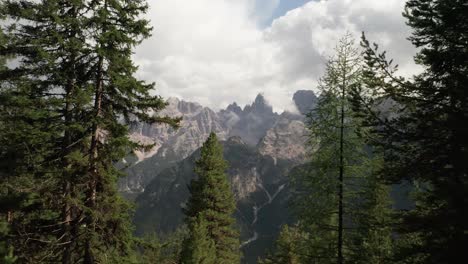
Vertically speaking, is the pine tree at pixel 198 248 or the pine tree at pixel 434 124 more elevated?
the pine tree at pixel 434 124

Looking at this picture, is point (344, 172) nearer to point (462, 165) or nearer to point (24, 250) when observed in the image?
point (462, 165)

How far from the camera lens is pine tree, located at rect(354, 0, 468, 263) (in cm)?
843

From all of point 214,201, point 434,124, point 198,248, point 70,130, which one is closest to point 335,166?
point 434,124

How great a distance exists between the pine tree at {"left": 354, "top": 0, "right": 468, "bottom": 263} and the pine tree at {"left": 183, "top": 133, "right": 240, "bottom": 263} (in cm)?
1982

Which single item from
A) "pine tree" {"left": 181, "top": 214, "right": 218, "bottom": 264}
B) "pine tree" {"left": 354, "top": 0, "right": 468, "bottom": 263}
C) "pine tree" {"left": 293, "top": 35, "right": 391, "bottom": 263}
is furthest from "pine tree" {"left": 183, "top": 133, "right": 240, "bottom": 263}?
"pine tree" {"left": 354, "top": 0, "right": 468, "bottom": 263}

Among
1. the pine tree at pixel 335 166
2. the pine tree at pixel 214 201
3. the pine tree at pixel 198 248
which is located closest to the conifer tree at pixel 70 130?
the pine tree at pixel 335 166

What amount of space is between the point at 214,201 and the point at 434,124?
22136 millimetres

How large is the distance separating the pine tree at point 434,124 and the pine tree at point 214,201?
19815 millimetres

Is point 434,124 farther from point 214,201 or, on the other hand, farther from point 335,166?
point 214,201

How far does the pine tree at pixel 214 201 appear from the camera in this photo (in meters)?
29.3

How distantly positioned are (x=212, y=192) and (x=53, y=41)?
18.5 m

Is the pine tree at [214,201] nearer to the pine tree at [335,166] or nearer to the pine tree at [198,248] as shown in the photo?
the pine tree at [198,248]

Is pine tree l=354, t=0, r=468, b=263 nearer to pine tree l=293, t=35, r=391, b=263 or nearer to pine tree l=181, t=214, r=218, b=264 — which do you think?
pine tree l=293, t=35, r=391, b=263

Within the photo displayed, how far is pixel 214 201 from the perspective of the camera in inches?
1169
